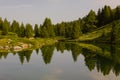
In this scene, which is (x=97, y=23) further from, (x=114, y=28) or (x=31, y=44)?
(x=31, y=44)

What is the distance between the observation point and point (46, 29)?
17750 cm

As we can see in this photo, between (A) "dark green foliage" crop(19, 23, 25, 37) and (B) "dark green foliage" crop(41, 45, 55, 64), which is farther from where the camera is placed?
(A) "dark green foliage" crop(19, 23, 25, 37)

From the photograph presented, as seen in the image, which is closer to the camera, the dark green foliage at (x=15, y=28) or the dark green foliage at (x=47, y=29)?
the dark green foliage at (x=47, y=29)

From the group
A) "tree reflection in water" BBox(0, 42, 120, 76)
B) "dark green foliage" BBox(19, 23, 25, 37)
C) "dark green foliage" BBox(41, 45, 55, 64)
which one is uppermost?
"dark green foliage" BBox(19, 23, 25, 37)

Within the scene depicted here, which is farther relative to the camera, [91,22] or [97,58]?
[91,22]

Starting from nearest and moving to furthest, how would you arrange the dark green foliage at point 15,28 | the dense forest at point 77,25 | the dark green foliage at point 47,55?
the dark green foliage at point 47,55 → the dense forest at point 77,25 → the dark green foliage at point 15,28

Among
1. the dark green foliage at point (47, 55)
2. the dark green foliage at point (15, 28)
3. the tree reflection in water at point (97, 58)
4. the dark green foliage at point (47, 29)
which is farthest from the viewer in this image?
the dark green foliage at point (15, 28)

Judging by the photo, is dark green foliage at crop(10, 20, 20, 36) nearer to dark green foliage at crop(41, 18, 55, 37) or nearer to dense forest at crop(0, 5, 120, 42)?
dense forest at crop(0, 5, 120, 42)

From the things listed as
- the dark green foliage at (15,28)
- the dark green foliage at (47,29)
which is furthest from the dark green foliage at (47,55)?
the dark green foliage at (15,28)

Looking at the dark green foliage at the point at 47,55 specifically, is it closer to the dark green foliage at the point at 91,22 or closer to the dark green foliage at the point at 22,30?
the dark green foliage at the point at 91,22

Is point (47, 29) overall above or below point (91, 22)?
below

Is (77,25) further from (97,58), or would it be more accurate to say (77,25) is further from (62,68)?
(62,68)

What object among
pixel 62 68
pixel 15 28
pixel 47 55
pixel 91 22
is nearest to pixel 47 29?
pixel 15 28

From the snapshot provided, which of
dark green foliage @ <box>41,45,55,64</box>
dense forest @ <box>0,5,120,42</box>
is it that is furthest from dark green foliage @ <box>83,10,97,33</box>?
dark green foliage @ <box>41,45,55,64</box>
